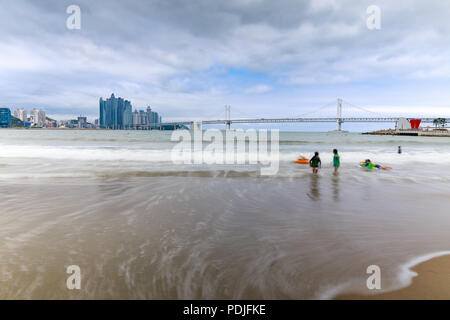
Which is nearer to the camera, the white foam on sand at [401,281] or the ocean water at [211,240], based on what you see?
the white foam on sand at [401,281]

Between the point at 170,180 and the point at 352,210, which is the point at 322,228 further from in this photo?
the point at 170,180

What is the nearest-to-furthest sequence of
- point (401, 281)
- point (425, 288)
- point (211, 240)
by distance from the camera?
point (425, 288) → point (401, 281) → point (211, 240)

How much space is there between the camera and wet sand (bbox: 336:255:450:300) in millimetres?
3033

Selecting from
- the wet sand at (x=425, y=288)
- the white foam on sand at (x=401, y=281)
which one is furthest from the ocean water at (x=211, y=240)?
the wet sand at (x=425, y=288)

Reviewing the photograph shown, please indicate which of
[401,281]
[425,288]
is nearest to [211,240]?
[401,281]

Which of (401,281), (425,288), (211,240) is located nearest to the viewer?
(425,288)

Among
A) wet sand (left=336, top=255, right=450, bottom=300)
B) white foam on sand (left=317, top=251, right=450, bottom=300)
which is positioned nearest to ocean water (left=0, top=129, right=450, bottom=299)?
white foam on sand (left=317, top=251, right=450, bottom=300)

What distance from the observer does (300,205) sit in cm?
702

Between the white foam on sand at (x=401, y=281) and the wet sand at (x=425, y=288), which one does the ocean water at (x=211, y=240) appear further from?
the wet sand at (x=425, y=288)

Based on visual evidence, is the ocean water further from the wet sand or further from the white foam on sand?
the wet sand

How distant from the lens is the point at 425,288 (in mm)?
3189

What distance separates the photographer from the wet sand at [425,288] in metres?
3.03

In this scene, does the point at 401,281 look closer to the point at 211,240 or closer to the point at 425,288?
the point at 425,288

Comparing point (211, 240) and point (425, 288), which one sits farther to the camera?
point (211, 240)
